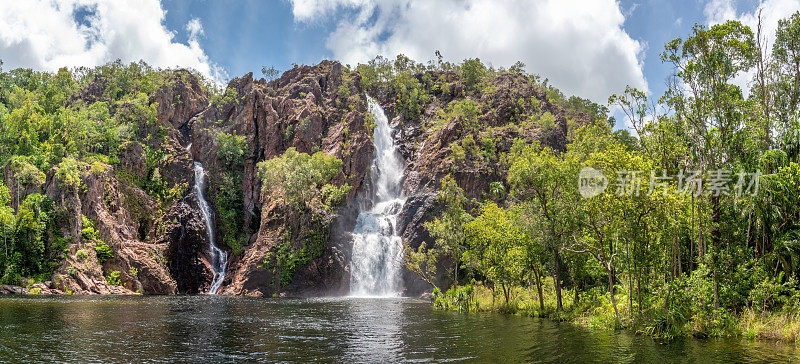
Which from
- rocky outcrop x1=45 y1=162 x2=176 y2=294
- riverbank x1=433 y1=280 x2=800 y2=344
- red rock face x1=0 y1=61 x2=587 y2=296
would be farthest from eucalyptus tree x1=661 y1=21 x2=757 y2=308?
rocky outcrop x1=45 y1=162 x2=176 y2=294

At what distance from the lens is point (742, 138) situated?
76.7 ft

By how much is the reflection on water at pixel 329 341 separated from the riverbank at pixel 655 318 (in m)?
0.96

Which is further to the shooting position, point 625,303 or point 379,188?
point 379,188

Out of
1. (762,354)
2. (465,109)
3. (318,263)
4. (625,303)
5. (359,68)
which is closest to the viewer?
(762,354)

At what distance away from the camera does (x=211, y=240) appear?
69.9m

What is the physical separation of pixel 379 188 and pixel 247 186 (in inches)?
891

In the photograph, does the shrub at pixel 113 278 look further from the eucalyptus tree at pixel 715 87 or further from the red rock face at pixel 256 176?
the eucalyptus tree at pixel 715 87

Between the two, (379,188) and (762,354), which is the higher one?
(379,188)

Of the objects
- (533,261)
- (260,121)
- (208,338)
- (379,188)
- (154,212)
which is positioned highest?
(260,121)

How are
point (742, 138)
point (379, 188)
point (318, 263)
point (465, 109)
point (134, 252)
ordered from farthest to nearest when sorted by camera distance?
point (465, 109) → point (379, 188) → point (318, 263) → point (134, 252) → point (742, 138)

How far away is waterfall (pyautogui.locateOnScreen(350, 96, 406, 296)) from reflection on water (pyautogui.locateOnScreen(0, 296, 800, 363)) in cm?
3242

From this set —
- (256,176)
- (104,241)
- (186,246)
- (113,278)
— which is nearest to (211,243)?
(186,246)

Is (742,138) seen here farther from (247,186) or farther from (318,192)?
(247,186)

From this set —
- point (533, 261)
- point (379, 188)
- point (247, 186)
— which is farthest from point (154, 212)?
point (533, 261)
